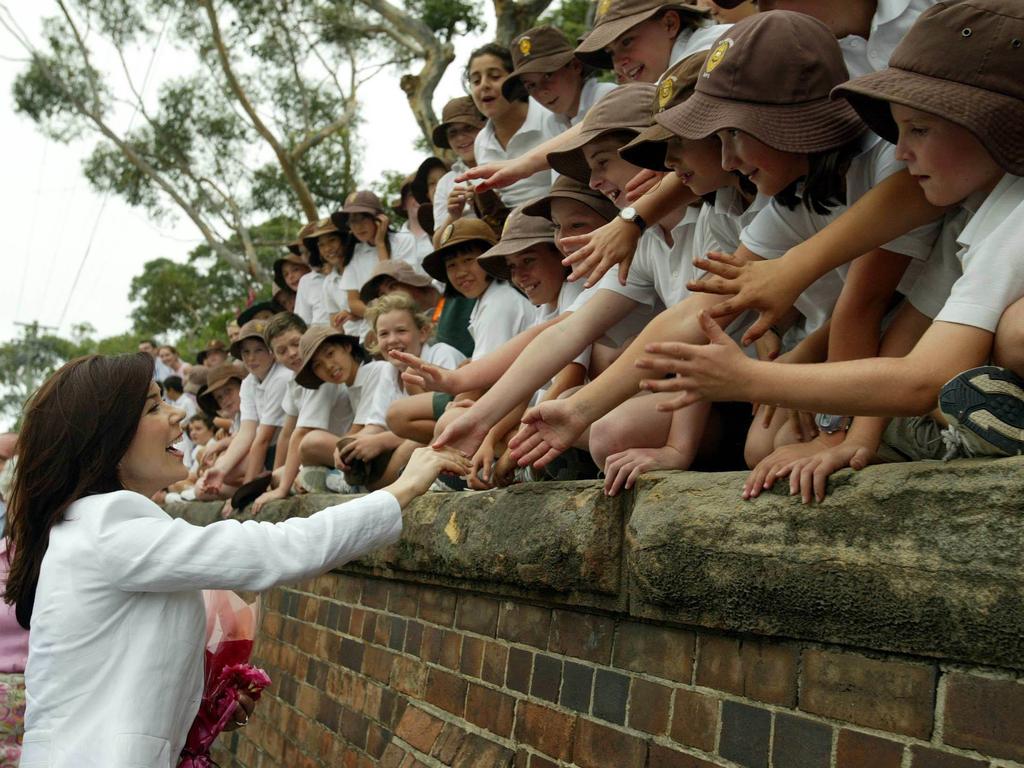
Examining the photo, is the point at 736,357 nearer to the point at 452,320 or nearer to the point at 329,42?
the point at 452,320

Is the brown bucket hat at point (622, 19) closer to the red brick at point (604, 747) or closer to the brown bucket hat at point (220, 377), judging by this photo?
the red brick at point (604, 747)

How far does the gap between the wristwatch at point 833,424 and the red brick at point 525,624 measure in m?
1.07

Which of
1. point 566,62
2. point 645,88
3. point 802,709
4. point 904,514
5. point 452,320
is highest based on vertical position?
point 566,62

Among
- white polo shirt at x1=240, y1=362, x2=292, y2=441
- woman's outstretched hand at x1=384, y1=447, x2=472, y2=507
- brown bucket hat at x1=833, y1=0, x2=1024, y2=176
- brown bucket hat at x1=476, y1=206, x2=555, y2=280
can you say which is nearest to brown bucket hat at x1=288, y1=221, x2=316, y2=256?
white polo shirt at x1=240, y1=362, x2=292, y2=441

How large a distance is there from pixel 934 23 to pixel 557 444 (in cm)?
139

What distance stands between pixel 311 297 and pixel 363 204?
141cm

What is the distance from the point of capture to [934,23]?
2.18 meters

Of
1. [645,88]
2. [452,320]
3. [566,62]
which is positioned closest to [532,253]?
[645,88]

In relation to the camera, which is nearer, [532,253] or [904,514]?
[904,514]

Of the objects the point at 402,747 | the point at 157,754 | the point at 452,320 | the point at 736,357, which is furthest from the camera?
the point at 452,320

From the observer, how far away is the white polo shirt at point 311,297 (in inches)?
365

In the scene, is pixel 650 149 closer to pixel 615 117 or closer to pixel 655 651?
pixel 615 117

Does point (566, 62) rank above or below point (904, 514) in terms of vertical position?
above

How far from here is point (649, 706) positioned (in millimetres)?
2709
